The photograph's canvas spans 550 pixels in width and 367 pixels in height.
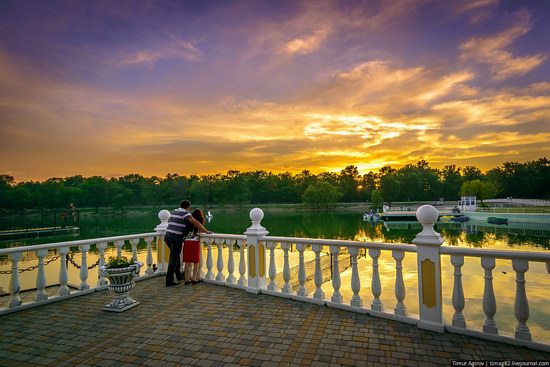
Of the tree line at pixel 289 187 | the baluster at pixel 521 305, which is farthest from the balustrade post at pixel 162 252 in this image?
the tree line at pixel 289 187

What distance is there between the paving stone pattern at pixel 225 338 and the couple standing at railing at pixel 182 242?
3.29ft

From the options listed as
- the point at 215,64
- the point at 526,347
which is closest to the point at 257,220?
the point at 526,347

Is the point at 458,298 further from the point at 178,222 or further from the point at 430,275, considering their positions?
the point at 178,222

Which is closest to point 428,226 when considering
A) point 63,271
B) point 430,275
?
point 430,275

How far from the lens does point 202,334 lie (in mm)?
3639

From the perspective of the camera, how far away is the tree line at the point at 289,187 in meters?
68.2

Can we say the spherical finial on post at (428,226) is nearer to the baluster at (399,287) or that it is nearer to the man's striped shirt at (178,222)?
the baluster at (399,287)

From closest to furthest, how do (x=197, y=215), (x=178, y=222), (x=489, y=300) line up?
(x=489, y=300), (x=178, y=222), (x=197, y=215)

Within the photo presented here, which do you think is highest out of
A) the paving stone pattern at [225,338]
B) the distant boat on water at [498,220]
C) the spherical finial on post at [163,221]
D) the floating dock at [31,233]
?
the spherical finial on post at [163,221]

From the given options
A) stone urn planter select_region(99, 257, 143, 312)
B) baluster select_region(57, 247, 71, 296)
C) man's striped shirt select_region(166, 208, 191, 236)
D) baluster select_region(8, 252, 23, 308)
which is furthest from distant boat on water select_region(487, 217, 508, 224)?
baluster select_region(8, 252, 23, 308)

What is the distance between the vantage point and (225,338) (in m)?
3.51

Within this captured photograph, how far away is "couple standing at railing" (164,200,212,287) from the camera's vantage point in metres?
5.72

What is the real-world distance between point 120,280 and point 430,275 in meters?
4.22

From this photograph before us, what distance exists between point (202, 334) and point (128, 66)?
10.0 m
